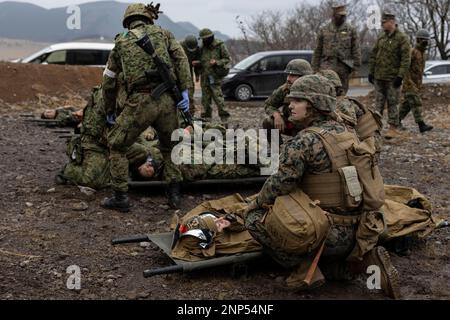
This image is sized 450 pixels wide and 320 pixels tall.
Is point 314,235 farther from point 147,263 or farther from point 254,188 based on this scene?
point 254,188

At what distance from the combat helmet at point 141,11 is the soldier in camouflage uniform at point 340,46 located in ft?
11.4

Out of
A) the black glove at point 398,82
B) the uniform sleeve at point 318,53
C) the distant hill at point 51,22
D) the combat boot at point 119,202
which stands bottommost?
the combat boot at point 119,202

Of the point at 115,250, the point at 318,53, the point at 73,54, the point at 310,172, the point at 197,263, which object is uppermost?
the point at 73,54

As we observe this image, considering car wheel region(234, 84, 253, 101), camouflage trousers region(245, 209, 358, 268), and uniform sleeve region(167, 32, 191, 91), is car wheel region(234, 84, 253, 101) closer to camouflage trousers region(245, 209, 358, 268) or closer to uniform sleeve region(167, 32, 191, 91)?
uniform sleeve region(167, 32, 191, 91)

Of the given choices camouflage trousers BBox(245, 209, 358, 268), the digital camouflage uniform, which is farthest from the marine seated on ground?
camouflage trousers BBox(245, 209, 358, 268)

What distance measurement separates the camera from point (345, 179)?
3.38 meters

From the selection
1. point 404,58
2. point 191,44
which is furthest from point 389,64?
point 191,44

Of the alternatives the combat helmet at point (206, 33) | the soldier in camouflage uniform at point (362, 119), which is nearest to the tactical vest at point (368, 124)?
the soldier in camouflage uniform at point (362, 119)

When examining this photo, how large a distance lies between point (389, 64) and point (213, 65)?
9.59 ft

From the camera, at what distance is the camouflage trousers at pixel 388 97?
8.98 meters

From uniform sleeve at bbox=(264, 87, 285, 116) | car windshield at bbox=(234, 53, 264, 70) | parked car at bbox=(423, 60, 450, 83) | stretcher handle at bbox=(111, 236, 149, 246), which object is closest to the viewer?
stretcher handle at bbox=(111, 236, 149, 246)

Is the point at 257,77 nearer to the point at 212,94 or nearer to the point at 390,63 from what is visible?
the point at 212,94

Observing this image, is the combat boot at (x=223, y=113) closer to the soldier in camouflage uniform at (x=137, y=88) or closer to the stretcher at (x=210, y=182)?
the stretcher at (x=210, y=182)

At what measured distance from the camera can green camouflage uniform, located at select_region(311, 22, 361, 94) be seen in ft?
26.1
